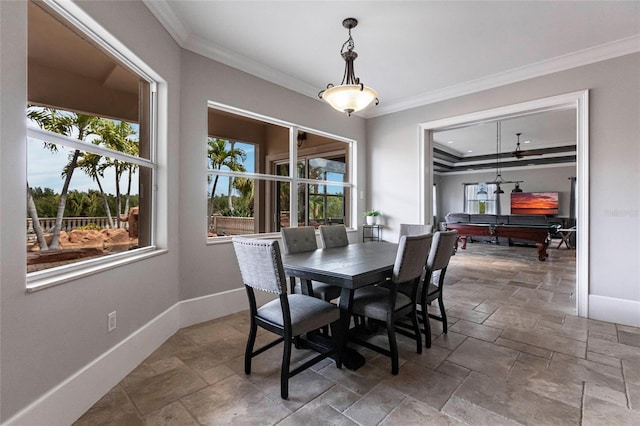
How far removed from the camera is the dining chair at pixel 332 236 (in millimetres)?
3314

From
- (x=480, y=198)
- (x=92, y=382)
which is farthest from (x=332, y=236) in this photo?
(x=480, y=198)

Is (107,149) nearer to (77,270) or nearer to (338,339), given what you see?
(77,270)

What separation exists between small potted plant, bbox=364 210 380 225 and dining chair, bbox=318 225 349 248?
4.83ft

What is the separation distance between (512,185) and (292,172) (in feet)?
37.5

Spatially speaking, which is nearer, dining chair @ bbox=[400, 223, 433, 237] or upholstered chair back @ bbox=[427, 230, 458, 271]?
upholstered chair back @ bbox=[427, 230, 458, 271]

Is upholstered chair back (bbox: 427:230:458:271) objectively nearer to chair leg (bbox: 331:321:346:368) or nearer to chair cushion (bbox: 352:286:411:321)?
chair cushion (bbox: 352:286:411:321)

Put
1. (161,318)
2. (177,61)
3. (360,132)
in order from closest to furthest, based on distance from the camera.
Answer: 1. (161,318)
2. (177,61)
3. (360,132)

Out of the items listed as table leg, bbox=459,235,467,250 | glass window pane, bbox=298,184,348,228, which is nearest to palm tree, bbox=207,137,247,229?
glass window pane, bbox=298,184,348,228

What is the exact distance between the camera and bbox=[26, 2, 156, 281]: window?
1.64 metres

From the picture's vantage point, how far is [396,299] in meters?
2.24

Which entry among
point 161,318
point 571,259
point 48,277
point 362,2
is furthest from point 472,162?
point 48,277

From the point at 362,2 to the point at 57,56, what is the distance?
2151mm

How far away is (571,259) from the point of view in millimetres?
6727

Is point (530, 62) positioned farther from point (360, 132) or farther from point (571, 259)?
point (571, 259)
